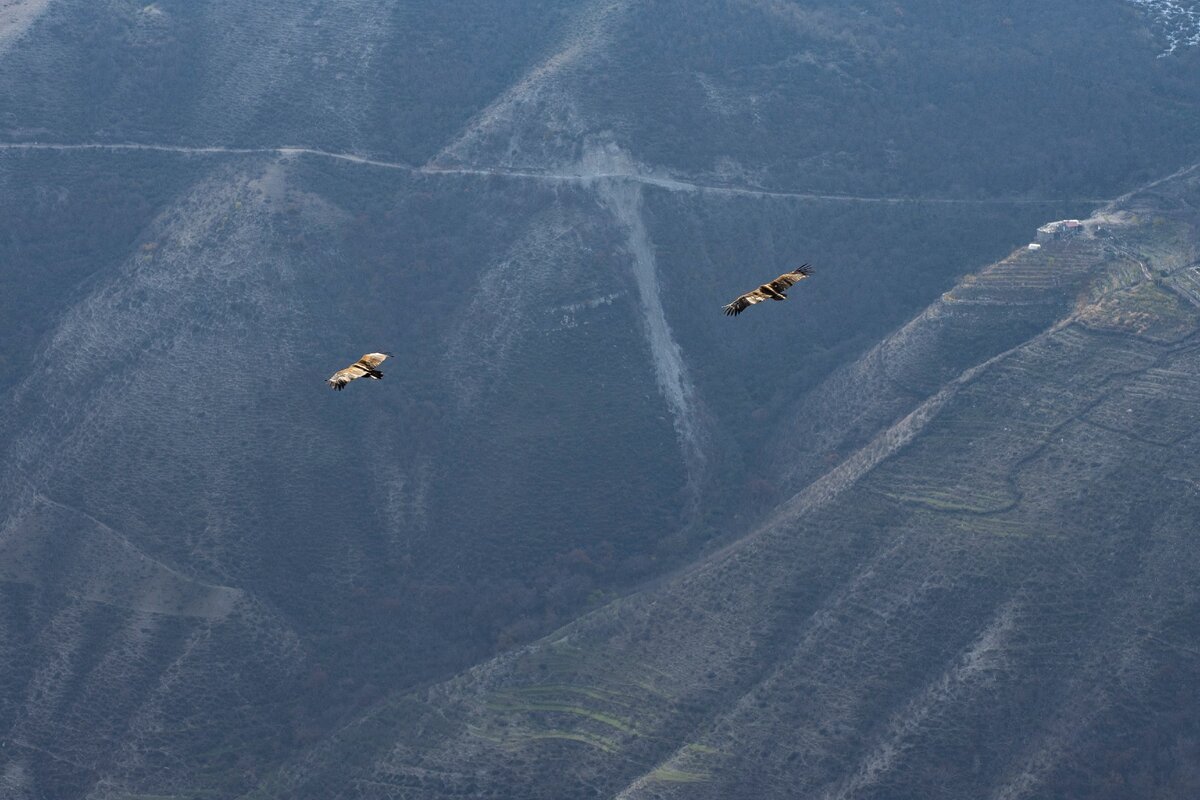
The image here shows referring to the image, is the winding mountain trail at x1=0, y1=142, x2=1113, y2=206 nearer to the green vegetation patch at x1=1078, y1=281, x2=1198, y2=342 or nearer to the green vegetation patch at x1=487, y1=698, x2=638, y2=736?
the green vegetation patch at x1=1078, y1=281, x2=1198, y2=342

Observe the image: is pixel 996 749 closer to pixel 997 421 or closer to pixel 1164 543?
pixel 1164 543

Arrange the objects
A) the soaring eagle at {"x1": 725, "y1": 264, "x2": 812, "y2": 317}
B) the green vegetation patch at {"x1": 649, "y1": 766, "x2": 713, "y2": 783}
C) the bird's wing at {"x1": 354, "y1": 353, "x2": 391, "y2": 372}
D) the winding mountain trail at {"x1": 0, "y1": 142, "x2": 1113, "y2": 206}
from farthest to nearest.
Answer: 1. the winding mountain trail at {"x1": 0, "y1": 142, "x2": 1113, "y2": 206}
2. the green vegetation patch at {"x1": 649, "y1": 766, "x2": 713, "y2": 783}
3. the bird's wing at {"x1": 354, "y1": 353, "x2": 391, "y2": 372}
4. the soaring eagle at {"x1": 725, "y1": 264, "x2": 812, "y2": 317}

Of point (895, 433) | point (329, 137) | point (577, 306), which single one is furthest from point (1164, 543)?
point (329, 137)

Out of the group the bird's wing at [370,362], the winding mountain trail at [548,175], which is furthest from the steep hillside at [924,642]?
the bird's wing at [370,362]

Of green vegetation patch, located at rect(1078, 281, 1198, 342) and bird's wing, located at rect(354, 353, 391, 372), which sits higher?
bird's wing, located at rect(354, 353, 391, 372)

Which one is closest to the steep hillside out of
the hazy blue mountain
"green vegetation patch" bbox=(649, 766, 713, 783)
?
"green vegetation patch" bbox=(649, 766, 713, 783)
